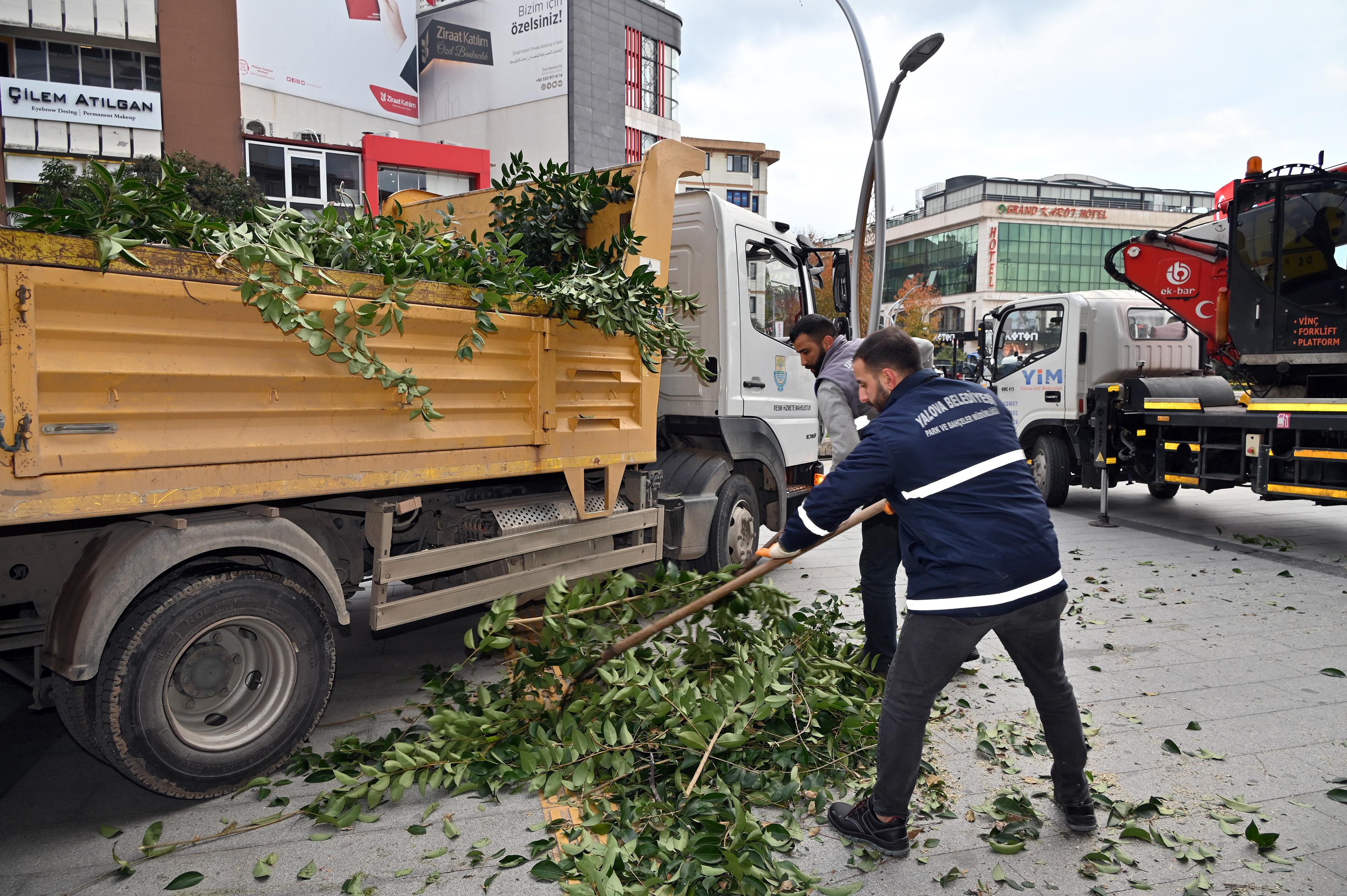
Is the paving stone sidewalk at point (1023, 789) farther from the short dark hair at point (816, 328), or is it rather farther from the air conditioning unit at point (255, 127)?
the air conditioning unit at point (255, 127)

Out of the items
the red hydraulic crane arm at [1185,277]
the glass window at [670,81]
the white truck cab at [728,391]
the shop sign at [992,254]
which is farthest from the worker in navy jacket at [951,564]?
the shop sign at [992,254]

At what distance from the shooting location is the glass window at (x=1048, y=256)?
6178 cm

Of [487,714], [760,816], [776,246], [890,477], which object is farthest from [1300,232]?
[487,714]

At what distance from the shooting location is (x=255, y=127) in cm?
2920

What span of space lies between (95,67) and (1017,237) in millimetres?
56678

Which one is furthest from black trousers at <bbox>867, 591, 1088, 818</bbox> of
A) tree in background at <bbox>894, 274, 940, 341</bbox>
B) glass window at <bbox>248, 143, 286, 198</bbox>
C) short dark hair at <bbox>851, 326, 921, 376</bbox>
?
tree in background at <bbox>894, 274, 940, 341</bbox>

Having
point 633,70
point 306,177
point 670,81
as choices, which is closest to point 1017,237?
point 670,81

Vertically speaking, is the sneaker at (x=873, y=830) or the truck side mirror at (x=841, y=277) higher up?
the truck side mirror at (x=841, y=277)

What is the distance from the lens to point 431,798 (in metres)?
3.45

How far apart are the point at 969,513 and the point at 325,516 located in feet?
9.50

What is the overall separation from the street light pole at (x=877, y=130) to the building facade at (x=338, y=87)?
484 centimetres

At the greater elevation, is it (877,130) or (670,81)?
(670,81)

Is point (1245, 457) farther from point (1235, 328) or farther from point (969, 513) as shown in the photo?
point (969, 513)

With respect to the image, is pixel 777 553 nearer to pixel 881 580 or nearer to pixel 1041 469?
pixel 881 580
